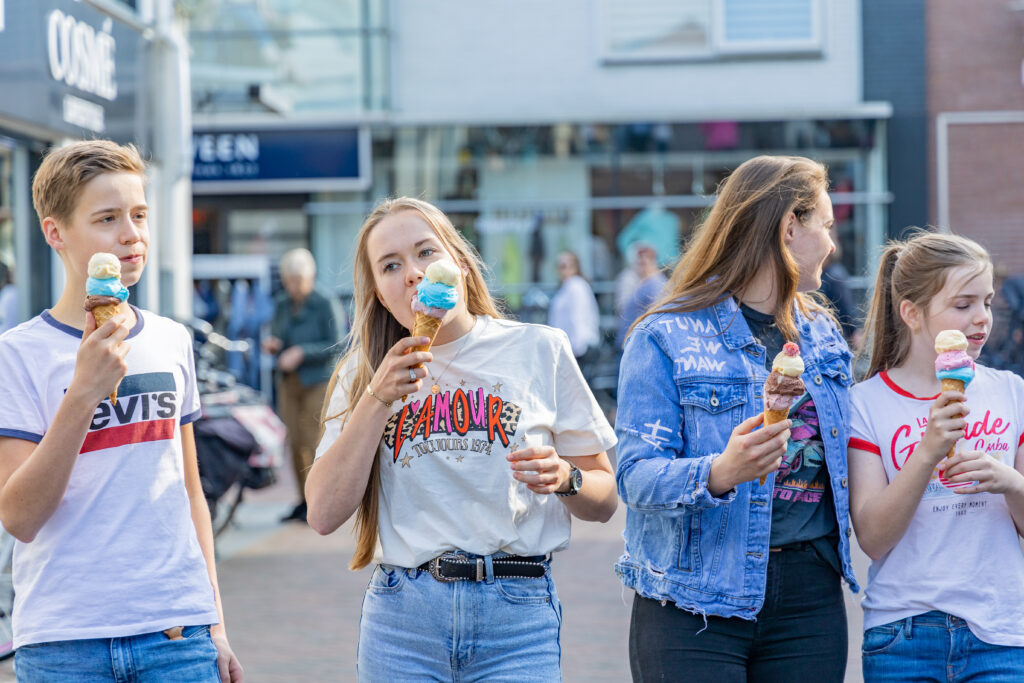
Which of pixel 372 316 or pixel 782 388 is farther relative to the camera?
pixel 372 316

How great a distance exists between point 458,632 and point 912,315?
1.37 metres

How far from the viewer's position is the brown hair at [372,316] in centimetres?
280

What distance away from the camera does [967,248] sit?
2.99 meters

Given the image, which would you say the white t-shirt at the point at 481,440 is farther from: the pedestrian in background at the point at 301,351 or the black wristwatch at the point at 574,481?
the pedestrian in background at the point at 301,351

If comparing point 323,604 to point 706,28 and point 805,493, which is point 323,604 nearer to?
point 805,493

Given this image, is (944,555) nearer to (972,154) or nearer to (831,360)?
(831,360)

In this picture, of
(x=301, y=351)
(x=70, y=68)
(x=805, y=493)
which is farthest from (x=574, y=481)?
(x=301, y=351)

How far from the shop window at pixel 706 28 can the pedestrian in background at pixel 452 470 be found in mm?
15932

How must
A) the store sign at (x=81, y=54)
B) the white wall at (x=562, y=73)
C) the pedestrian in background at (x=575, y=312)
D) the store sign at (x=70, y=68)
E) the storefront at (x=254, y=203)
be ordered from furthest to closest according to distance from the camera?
the white wall at (x=562, y=73), the storefront at (x=254, y=203), the pedestrian in background at (x=575, y=312), the store sign at (x=81, y=54), the store sign at (x=70, y=68)

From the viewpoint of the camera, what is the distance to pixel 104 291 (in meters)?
2.51

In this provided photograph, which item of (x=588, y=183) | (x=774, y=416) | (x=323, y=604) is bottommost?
Result: (x=323, y=604)

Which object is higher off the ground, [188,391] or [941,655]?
[188,391]

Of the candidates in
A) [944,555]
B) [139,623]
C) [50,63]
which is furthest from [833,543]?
[50,63]

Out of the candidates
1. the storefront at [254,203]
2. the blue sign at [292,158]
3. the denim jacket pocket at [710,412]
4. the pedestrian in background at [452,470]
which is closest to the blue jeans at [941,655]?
the denim jacket pocket at [710,412]
